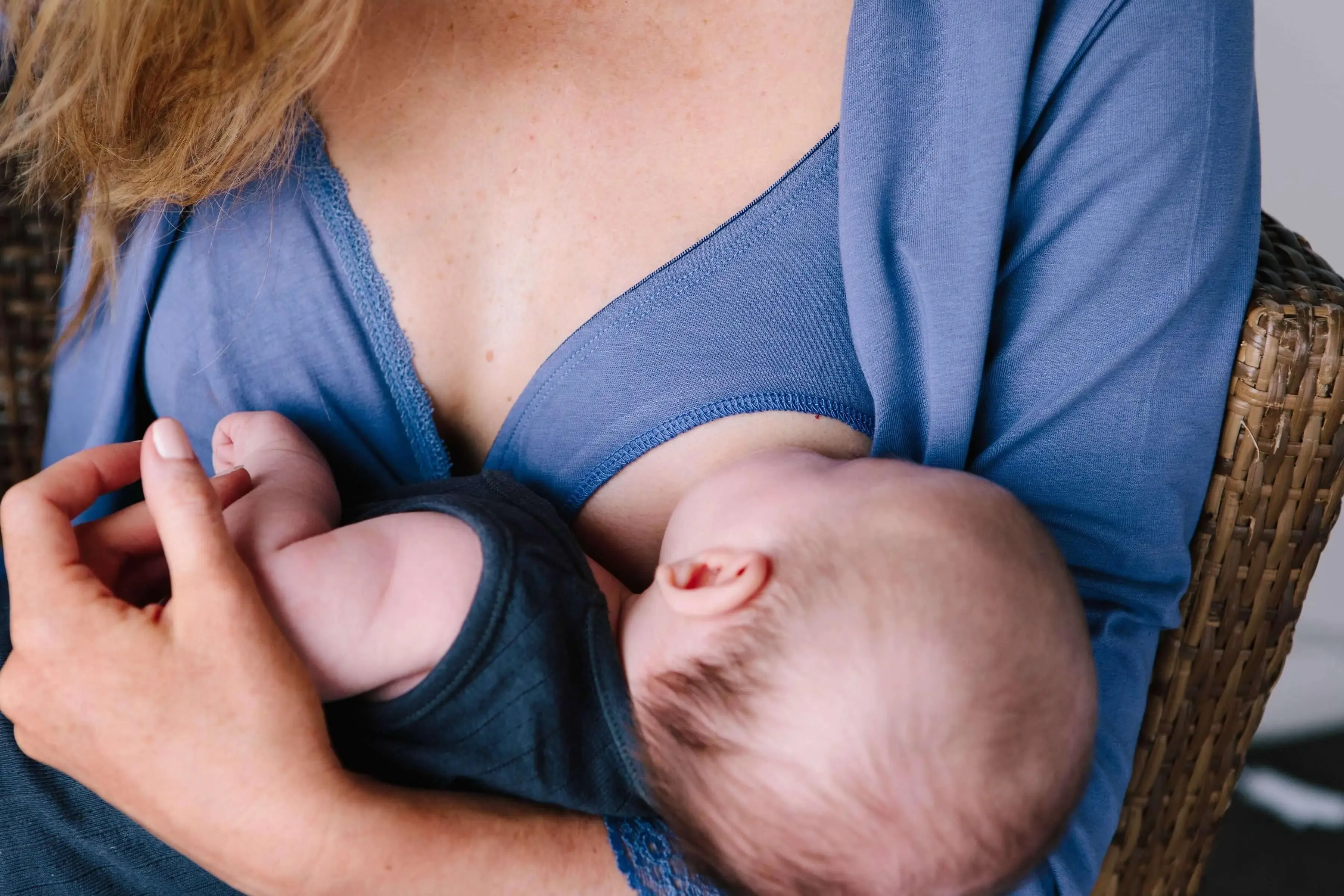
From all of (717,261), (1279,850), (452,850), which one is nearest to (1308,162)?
(1279,850)

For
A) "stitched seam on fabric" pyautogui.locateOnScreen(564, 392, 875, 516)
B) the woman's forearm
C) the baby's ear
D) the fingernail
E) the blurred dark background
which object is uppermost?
the fingernail

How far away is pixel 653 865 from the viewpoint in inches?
31.4

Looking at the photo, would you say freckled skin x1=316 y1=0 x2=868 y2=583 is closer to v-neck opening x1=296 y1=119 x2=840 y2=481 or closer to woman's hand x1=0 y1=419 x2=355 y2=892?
v-neck opening x1=296 y1=119 x2=840 y2=481

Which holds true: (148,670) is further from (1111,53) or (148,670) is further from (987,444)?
(1111,53)

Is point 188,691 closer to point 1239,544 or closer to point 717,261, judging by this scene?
point 717,261

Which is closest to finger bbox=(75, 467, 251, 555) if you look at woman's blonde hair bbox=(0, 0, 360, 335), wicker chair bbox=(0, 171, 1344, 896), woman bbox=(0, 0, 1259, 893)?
woman bbox=(0, 0, 1259, 893)

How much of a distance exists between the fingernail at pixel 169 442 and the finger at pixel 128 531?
0.21ft

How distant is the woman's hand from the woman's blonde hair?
302 mm

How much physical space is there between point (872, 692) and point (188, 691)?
46 centimetres

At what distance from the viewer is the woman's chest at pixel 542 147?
92 centimetres

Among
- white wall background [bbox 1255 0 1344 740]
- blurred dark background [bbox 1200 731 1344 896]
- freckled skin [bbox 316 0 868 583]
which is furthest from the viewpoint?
white wall background [bbox 1255 0 1344 740]

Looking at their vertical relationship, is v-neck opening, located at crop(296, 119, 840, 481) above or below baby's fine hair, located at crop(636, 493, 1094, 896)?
above

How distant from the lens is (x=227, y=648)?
0.70m

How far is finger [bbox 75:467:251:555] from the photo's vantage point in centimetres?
80
